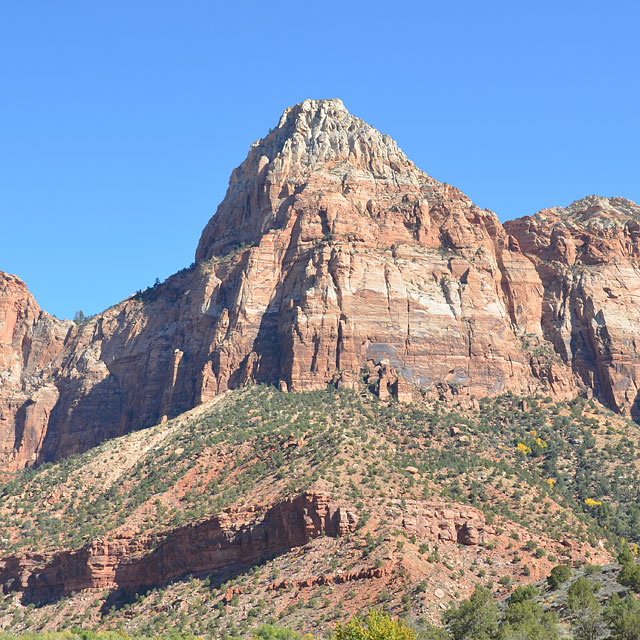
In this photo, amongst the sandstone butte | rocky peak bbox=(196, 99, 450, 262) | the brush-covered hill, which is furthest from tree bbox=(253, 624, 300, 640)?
rocky peak bbox=(196, 99, 450, 262)

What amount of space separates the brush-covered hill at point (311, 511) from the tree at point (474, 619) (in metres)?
3.00

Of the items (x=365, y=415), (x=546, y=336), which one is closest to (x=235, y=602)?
(x=365, y=415)

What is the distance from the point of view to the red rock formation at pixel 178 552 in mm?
105812

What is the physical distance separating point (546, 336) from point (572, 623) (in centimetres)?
7790

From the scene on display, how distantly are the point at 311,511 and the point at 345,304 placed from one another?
39.1 meters

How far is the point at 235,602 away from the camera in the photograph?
333 feet

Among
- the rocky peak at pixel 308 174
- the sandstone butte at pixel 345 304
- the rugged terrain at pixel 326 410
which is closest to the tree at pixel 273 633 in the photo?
the rugged terrain at pixel 326 410

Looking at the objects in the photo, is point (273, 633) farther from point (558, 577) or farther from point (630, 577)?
point (630, 577)

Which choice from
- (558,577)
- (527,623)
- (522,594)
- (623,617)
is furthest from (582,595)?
(558,577)

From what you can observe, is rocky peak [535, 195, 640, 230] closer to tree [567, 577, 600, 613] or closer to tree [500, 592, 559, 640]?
tree [567, 577, 600, 613]

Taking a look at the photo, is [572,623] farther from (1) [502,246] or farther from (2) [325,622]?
(1) [502,246]

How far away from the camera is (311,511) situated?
106 metres

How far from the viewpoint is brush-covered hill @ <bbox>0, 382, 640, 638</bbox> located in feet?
328

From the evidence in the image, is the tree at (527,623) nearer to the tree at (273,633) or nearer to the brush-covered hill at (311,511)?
the brush-covered hill at (311,511)
